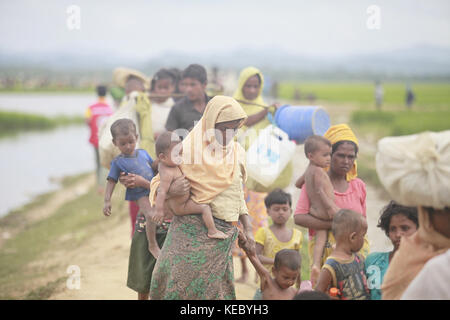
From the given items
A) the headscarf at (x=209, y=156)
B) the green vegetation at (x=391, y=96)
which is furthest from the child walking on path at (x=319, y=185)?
the green vegetation at (x=391, y=96)

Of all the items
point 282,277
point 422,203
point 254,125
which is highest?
point 254,125

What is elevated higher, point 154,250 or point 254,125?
point 254,125

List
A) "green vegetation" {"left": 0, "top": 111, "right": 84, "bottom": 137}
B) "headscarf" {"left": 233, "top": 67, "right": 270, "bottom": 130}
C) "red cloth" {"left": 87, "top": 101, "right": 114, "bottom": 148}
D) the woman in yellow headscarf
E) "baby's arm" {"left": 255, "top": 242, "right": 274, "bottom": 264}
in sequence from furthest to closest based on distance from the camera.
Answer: "green vegetation" {"left": 0, "top": 111, "right": 84, "bottom": 137} < "red cloth" {"left": 87, "top": 101, "right": 114, "bottom": 148} < "headscarf" {"left": 233, "top": 67, "right": 270, "bottom": 130} < the woman in yellow headscarf < "baby's arm" {"left": 255, "top": 242, "right": 274, "bottom": 264}

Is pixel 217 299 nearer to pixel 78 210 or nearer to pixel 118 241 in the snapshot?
pixel 118 241

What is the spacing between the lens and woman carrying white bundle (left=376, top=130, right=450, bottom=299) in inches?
80.5

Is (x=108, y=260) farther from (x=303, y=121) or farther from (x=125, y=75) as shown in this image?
(x=303, y=121)

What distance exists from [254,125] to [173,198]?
241cm

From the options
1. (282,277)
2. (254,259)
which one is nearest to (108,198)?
(254,259)

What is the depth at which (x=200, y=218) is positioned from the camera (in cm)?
304

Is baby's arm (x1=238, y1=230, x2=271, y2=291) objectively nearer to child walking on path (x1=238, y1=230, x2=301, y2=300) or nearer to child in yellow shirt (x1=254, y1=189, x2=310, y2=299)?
child walking on path (x1=238, y1=230, x2=301, y2=300)

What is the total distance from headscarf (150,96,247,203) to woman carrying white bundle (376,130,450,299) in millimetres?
990

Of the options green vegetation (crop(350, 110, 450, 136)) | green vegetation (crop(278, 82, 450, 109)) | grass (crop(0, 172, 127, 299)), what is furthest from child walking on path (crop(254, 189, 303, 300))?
green vegetation (crop(278, 82, 450, 109))

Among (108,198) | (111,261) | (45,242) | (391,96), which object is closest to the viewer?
(108,198)

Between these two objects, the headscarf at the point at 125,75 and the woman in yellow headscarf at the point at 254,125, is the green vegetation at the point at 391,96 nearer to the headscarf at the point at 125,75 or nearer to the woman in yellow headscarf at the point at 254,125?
the headscarf at the point at 125,75
